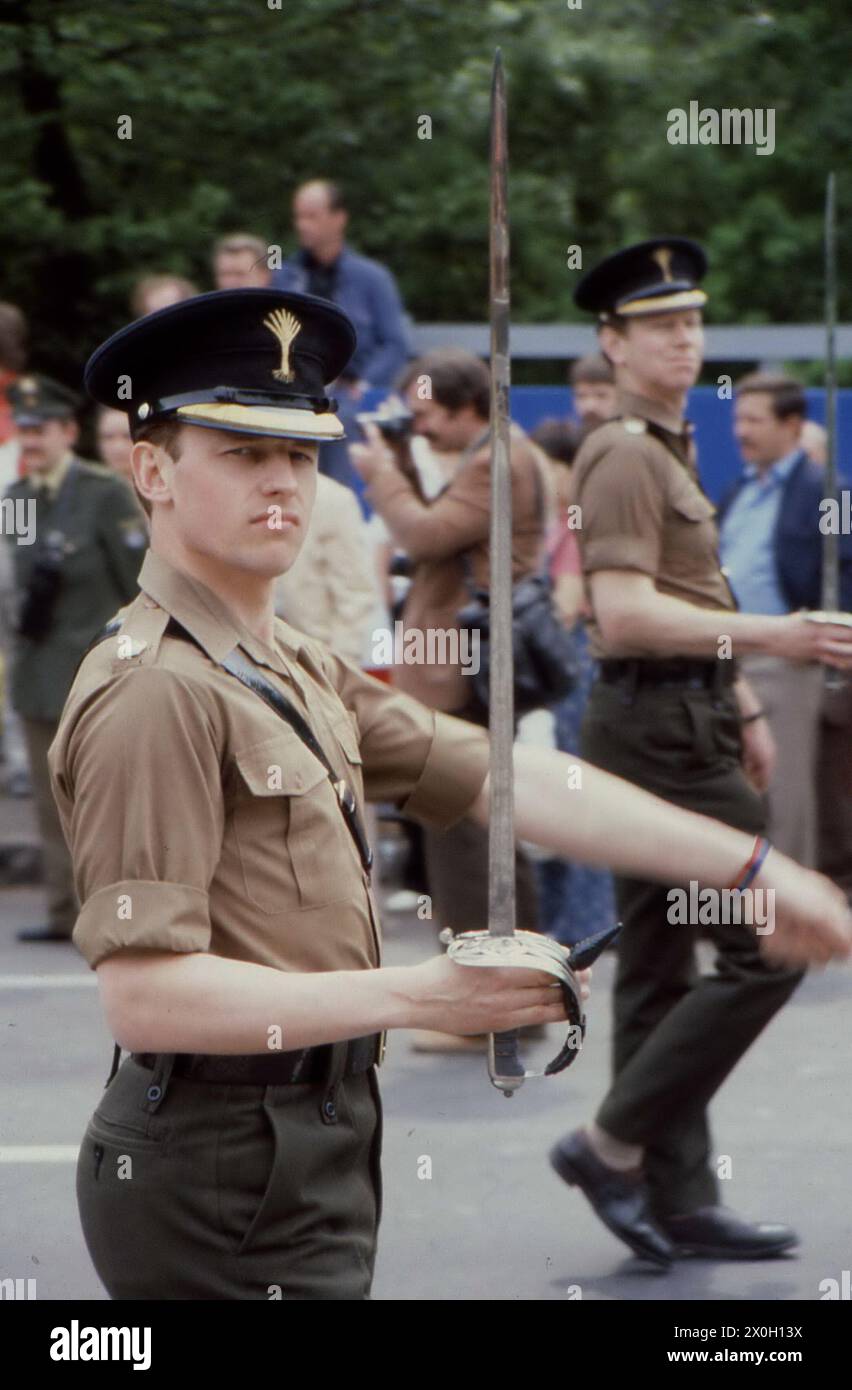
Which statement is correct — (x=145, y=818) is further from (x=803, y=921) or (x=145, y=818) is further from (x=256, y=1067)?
(x=803, y=921)

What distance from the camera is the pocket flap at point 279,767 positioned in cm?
232

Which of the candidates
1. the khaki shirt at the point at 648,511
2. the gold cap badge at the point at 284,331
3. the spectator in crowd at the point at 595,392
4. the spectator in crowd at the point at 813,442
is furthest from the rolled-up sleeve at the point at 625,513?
the spectator in crowd at the point at 595,392

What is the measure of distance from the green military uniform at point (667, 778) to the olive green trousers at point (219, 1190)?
2071mm

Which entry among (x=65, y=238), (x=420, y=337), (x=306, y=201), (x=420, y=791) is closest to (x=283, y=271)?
(x=306, y=201)

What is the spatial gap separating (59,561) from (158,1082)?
5355mm

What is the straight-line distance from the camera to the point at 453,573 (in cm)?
608

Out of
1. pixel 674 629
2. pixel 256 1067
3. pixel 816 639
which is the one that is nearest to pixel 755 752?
pixel 674 629

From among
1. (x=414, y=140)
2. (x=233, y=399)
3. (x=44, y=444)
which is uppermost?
(x=414, y=140)

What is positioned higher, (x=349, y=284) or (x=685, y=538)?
(x=349, y=284)

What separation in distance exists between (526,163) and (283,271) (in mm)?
5574

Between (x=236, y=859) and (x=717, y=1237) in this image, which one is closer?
(x=236, y=859)

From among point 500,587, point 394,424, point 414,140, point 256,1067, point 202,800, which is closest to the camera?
point 500,587

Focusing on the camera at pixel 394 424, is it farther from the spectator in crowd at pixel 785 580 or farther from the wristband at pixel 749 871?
the wristband at pixel 749 871

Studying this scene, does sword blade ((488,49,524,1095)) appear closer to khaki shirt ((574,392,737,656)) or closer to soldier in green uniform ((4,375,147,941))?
khaki shirt ((574,392,737,656))
